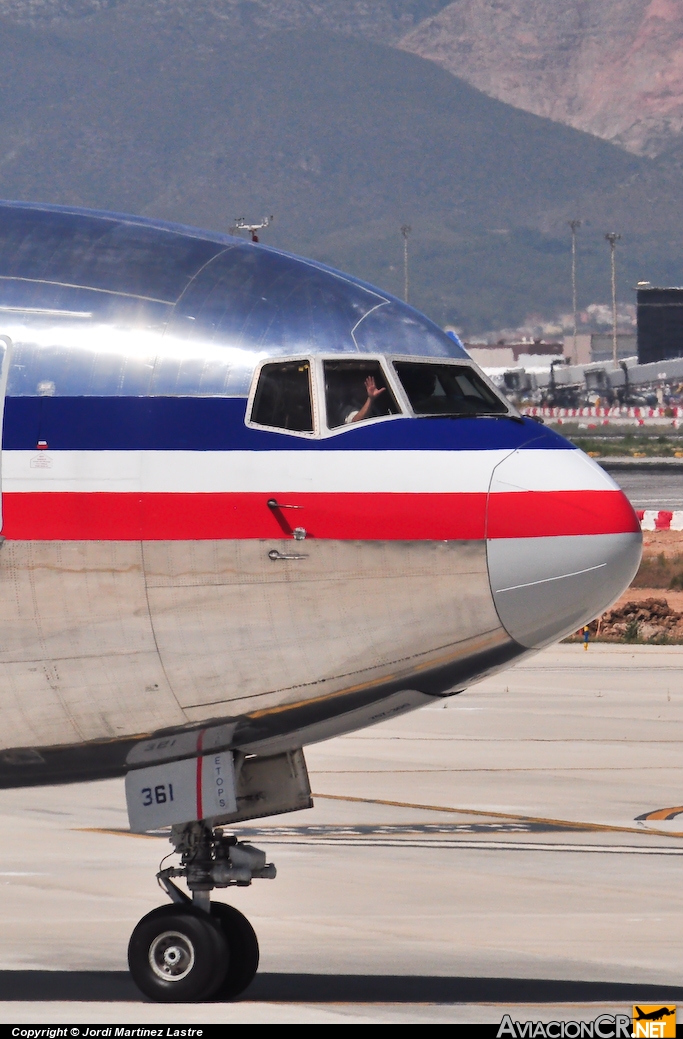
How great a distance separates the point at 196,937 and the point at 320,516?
3.11m

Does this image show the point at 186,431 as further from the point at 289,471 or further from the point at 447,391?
the point at 447,391

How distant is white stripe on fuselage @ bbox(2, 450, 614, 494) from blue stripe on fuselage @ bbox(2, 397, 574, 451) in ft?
0.19

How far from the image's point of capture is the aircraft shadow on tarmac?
14.2 metres

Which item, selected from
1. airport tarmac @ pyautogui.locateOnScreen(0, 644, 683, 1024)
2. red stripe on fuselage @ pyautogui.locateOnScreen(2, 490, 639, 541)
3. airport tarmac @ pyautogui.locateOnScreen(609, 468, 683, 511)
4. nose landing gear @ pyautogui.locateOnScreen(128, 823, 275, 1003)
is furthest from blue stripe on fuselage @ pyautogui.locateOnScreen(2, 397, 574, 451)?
airport tarmac @ pyautogui.locateOnScreen(609, 468, 683, 511)

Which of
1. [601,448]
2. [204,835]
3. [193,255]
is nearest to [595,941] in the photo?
[204,835]

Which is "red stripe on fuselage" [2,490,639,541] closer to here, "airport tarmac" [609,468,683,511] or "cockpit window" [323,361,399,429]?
"cockpit window" [323,361,399,429]

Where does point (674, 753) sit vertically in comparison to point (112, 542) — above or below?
below

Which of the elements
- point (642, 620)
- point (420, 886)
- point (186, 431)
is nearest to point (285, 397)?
point (186, 431)

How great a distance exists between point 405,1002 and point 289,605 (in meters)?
3.24

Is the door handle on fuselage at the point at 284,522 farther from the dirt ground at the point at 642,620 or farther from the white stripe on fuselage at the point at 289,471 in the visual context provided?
the dirt ground at the point at 642,620

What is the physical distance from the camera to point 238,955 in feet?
46.1

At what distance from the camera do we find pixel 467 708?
31.6m

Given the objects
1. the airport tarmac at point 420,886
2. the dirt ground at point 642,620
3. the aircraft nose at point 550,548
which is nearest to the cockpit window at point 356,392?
the aircraft nose at point 550,548

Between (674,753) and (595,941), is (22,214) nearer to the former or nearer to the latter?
(595,941)
